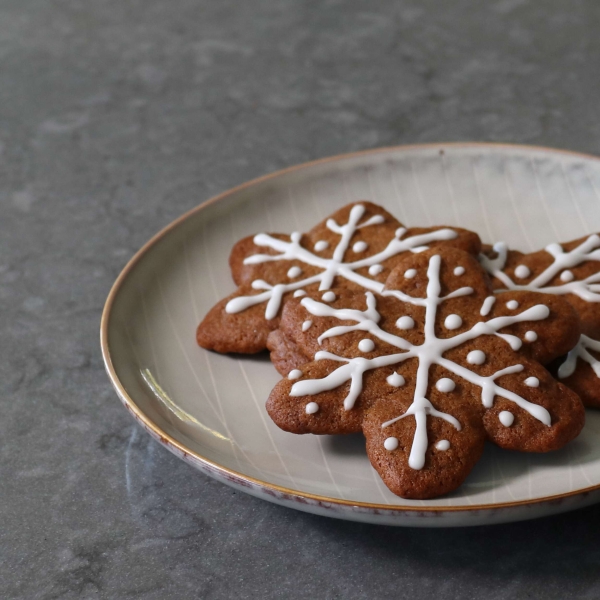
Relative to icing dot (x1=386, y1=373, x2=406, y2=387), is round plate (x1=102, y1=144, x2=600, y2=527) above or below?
below

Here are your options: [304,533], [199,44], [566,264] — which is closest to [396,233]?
[566,264]

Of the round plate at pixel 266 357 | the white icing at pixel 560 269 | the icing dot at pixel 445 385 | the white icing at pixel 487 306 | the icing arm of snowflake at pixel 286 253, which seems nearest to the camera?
the round plate at pixel 266 357

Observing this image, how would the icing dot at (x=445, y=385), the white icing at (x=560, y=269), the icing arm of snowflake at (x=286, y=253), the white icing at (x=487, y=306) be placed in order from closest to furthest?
the icing dot at (x=445, y=385) → the white icing at (x=487, y=306) → the white icing at (x=560, y=269) → the icing arm of snowflake at (x=286, y=253)

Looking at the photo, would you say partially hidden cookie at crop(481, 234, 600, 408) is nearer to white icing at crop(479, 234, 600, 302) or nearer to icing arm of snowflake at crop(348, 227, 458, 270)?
white icing at crop(479, 234, 600, 302)

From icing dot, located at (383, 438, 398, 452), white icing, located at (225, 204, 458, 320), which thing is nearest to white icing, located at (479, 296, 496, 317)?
white icing, located at (225, 204, 458, 320)

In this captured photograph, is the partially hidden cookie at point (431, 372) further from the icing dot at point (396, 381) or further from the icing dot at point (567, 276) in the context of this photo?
the icing dot at point (567, 276)

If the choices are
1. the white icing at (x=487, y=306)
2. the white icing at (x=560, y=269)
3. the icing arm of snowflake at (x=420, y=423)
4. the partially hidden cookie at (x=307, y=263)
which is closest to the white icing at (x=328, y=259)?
the partially hidden cookie at (x=307, y=263)

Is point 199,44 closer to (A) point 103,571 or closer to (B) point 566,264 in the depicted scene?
(B) point 566,264
